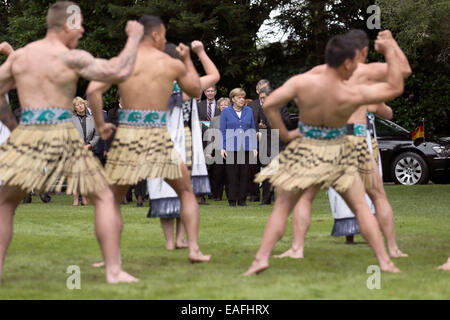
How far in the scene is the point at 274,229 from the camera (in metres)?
7.73

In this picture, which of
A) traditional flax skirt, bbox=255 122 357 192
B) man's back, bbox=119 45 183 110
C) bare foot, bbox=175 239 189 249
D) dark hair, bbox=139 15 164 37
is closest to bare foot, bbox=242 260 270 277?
traditional flax skirt, bbox=255 122 357 192

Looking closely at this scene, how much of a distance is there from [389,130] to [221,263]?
15.1 metres

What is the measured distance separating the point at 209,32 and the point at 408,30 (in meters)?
6.62

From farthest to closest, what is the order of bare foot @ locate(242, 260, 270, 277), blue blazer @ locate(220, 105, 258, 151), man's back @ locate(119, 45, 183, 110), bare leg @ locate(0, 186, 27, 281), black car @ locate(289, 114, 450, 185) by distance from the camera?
black car @ locate(289, 114, 450, 185) → blue blazer @ locate(220, 105, 258, 151) → man's back @ locate(119, 45, 183, 110) → bare foot @ locate(242, 260, 270, 277) → bare leg @ locate(0, 186, 27, 281)

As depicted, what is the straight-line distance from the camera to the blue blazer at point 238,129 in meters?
16.8

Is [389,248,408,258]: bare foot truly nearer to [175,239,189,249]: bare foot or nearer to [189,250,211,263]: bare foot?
[189,250,211,263]: bare foot

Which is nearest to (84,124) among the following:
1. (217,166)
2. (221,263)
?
(217,166)

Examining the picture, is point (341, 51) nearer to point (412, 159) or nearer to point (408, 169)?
point (412, 159)

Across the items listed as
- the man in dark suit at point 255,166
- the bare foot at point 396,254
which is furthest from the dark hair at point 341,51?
the man in dark suit at point 255,166

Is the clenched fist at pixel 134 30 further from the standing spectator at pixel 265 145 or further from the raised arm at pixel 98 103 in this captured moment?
the standing spectator at pixel 265 145

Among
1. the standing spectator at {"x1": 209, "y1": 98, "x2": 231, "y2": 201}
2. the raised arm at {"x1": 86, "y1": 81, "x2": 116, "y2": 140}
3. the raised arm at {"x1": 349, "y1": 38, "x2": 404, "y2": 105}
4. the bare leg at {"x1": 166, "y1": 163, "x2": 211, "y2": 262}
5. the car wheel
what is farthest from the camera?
the car wheel

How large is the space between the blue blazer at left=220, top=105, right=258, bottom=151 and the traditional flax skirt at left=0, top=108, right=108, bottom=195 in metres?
9.47

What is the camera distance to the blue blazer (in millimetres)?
16750

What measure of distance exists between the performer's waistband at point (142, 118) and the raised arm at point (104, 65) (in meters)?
0.98
